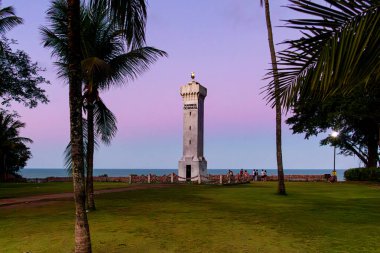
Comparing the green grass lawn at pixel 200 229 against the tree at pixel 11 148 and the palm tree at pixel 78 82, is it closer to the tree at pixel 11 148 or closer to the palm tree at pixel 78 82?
the palm tree at pixel 78 82

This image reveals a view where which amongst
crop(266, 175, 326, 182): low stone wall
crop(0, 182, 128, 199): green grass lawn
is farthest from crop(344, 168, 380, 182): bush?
crop(0, 182, 128, 199): green grass lawn

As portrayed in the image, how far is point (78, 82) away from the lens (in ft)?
23.7

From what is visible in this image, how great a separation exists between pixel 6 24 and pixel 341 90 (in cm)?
2105

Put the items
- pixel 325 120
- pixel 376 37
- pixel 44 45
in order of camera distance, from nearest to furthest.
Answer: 1. pixel 376 37
2. pixel 44 45
3. pixel 325 120

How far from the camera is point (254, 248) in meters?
8.04

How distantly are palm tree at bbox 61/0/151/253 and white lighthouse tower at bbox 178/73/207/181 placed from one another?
122 ft

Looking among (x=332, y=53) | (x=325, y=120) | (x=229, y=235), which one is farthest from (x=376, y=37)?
(x=325, y=120)

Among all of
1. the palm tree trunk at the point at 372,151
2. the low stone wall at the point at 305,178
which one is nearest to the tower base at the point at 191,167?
the low stone wall at the point at 305,178

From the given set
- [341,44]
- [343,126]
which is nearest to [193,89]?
[343,126]

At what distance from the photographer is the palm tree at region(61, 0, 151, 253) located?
6.82 metres

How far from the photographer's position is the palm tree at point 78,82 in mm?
6824

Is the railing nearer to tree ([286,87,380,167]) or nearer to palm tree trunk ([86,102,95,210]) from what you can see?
tree ([286,87,380,167])

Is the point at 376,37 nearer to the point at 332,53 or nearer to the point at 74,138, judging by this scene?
the point at 332,53

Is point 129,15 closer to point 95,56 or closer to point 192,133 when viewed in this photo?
point 95,56
